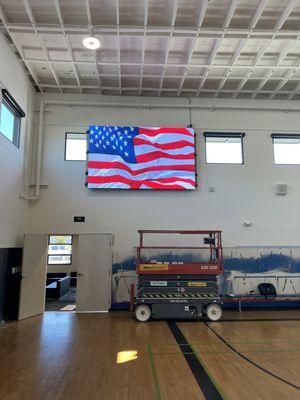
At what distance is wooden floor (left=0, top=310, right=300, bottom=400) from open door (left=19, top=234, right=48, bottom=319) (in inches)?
23.4

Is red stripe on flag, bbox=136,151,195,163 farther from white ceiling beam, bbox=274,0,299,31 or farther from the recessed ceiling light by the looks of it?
white ceiling beam, bbox=274,0,299,31

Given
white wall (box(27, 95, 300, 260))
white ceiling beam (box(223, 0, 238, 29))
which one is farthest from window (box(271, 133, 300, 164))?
white ceiling beam (box(223, 0, 238, 29))

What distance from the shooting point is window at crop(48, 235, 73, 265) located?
15.3 m

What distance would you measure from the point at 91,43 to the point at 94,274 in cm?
567

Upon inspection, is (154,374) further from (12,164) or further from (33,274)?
(12,164)

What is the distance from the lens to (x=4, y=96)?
7289mm

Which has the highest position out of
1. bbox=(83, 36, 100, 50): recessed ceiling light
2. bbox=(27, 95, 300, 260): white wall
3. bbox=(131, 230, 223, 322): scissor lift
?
bbox=(83, 36, 100, 50): recessed ceiling light

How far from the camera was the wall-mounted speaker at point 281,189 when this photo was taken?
31.4 ft

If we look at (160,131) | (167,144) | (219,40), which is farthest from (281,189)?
(219,40)

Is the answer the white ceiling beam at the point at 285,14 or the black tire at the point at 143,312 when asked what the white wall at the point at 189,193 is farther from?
the white ceiling beam at the point at 285,14

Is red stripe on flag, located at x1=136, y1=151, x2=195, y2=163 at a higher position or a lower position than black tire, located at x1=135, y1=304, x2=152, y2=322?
higher

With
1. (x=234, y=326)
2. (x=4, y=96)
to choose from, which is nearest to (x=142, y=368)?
(x=234, y=326)

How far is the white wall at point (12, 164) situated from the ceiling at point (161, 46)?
0.37 m

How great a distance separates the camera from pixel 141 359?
4.86 metres
